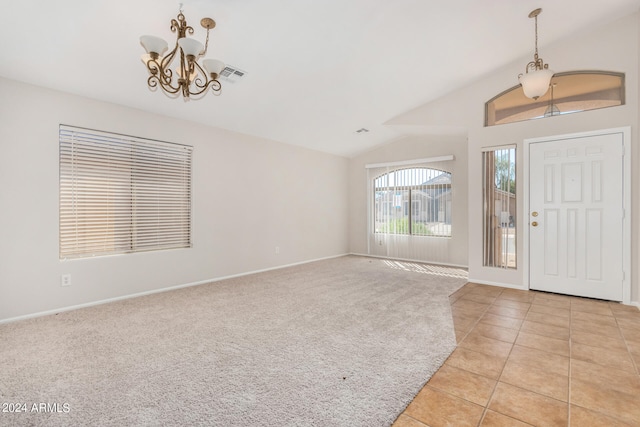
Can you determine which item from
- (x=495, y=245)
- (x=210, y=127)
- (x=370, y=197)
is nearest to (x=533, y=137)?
(x=495, y=245)

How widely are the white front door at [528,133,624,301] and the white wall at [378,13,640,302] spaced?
132mm

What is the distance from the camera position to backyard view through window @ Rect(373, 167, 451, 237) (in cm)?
598

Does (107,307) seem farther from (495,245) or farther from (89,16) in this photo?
(495,245)

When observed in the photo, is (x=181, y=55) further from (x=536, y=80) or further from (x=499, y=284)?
(x=499, y=284)

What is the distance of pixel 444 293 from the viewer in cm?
393

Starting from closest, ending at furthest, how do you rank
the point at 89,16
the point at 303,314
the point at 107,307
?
1. the point at 89,16
2. the point at 303,314
3. the point at 107,307

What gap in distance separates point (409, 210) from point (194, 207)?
4368 mm

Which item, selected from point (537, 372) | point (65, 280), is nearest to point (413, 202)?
point (537, 372)

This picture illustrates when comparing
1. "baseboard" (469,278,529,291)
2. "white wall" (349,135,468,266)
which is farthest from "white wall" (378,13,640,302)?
"white wall" (349,135,468,266)

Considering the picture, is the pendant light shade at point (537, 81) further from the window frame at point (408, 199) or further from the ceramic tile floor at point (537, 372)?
the window frame at point (408, 199)

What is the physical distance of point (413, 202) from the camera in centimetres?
638

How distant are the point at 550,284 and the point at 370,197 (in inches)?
153

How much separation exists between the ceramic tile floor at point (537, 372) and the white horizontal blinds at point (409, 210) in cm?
293

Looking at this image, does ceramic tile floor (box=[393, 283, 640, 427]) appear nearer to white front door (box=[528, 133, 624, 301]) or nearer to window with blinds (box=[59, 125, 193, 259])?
white front door (box=[528, 133, 624, 301])
